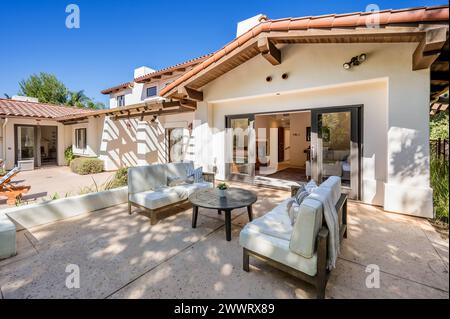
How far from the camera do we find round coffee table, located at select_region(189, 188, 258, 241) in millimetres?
3535

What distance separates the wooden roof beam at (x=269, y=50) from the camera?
5.14 metres

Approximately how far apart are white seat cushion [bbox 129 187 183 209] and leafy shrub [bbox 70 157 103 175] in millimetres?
8038

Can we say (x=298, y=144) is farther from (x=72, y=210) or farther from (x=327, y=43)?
(x=72, y=210)

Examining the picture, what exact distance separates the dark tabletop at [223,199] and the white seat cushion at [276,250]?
0.93m

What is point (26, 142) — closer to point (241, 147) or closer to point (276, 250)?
point (241, 147)

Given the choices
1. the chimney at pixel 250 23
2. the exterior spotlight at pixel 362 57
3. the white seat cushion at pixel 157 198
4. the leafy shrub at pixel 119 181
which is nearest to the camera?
the white seat cushion at pixel 157 198

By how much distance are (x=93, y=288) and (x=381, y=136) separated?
6625 mm

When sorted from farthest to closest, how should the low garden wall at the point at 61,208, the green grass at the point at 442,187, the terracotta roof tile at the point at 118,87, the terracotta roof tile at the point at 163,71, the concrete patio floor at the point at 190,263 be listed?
the terracotta roof tile at the point at 118,87 → the terracotta roof tile at the point at 163,71 → the low garden wall at the point at 61,208 → the concrete patio floor at the point at 190,263 → the green grass at the point at 442,187

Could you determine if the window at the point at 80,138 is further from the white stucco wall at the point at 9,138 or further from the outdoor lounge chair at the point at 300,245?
the outdoor lounge chair at the point at 300,245

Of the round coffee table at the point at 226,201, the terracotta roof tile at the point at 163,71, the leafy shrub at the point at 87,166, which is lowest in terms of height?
the round coffee table at the point at 226,201

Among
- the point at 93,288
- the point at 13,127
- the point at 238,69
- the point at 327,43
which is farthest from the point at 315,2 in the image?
the point at 13,127

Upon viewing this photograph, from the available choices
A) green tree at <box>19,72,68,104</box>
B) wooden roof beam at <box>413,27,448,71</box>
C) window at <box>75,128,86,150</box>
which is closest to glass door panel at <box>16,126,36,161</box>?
window at <box>75,128,86,150</box>

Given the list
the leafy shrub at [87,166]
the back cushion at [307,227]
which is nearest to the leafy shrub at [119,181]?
the leafy shrub at [87,166]

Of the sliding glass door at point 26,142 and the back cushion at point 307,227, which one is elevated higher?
the sliding glass door at point 26,142
